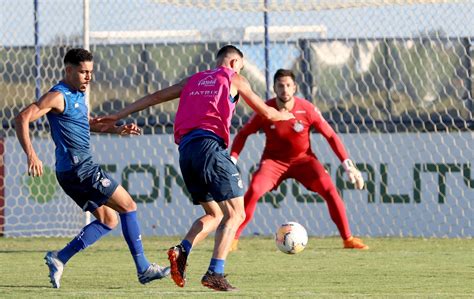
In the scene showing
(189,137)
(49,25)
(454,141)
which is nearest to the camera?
(189,137)

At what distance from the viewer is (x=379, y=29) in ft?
55.8

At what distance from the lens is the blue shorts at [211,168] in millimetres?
9719

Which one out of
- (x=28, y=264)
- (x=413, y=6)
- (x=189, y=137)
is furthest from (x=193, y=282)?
(x=413, y=6)

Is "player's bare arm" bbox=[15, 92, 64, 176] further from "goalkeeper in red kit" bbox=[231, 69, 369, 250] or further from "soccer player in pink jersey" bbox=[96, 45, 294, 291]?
"goalkeeper in red kit" bbox=[231, 69, 369, 250]

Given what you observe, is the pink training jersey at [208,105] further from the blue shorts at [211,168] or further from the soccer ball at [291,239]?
the soccer ball at [291,239]

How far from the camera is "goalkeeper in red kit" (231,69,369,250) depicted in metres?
14.4

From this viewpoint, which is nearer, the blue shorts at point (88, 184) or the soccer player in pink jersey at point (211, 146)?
the soccer player in pink jersey at point (211, 146)

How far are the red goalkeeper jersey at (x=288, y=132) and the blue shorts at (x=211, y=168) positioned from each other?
14.6 ft

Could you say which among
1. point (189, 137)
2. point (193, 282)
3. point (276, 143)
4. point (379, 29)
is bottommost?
point (193, 282)

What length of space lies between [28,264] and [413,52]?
671 cm

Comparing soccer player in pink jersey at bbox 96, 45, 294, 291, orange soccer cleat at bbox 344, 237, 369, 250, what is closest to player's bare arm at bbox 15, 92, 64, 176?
soccer player in pink jersey at bbox 96, 45, 294, 291

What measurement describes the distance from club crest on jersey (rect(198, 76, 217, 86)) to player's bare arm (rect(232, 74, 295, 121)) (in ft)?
0.51

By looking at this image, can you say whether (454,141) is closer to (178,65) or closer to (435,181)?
(435,181)

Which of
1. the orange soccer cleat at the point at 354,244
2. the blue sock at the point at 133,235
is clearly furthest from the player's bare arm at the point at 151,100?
the orange soccer cleat at the point at 354,244
